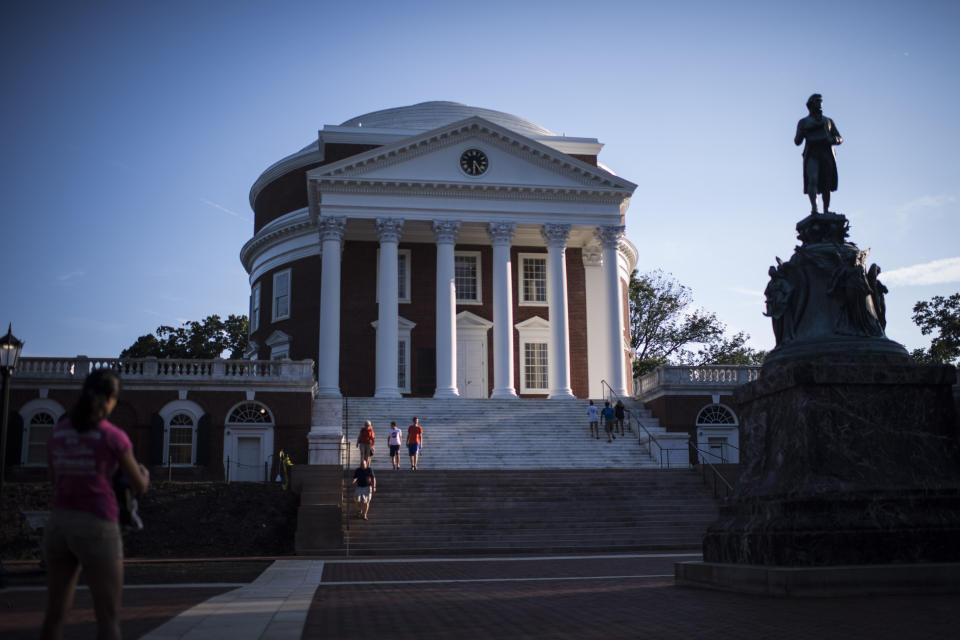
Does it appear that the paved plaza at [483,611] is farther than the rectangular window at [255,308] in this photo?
No

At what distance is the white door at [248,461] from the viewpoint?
1319 inches

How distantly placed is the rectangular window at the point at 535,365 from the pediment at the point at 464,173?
26.3ft

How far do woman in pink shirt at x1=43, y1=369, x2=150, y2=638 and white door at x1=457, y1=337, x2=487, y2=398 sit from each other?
38.5m

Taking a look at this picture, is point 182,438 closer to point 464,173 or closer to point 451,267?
point 451,267

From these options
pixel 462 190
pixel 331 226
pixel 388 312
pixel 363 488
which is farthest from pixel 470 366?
pixel 363 488

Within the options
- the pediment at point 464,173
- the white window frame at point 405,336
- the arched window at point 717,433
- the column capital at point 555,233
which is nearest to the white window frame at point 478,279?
the white window frame at point 405,336

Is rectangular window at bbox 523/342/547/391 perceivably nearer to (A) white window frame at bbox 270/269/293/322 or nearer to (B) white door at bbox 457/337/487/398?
(B) white door at bbox 457/337/487/398

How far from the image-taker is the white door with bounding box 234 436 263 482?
33500 mm

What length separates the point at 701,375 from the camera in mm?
36656

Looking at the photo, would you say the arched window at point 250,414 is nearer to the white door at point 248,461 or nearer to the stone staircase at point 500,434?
the white door at point 248,461

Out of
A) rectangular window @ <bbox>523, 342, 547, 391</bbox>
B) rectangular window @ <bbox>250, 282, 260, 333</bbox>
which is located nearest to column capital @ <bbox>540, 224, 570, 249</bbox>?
rectangular window @ <bbox>523, 342, 547, 391</bbox>

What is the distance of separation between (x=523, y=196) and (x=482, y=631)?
34.6 metres

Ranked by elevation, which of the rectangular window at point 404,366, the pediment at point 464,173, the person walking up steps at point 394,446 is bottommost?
the person walking up steps at point 394,446

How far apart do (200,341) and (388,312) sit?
29.6 m
